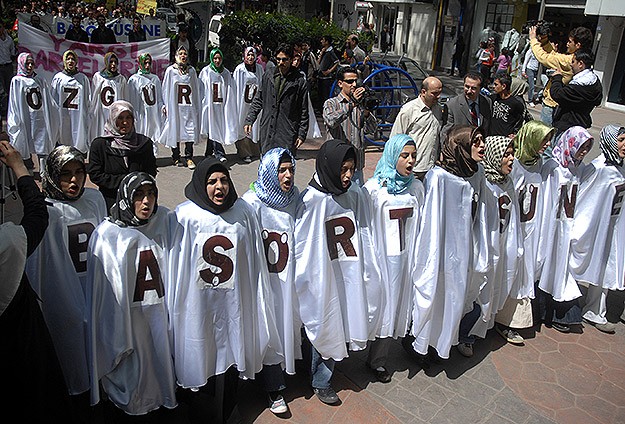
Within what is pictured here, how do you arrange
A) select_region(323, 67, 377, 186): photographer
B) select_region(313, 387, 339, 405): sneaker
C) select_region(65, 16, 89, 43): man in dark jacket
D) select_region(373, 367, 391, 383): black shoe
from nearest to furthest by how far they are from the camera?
1. select_region(313, 387, 339, 405): sneaker
2. select_region(373, 367, 391, 383): black shoe
3. select_region(323, 67, 377, 186): photographer
4. select_region(65, 16, 89, 43): man in dark jacket

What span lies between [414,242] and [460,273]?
431mm

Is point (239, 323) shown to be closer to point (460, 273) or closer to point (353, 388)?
point (353, 388)

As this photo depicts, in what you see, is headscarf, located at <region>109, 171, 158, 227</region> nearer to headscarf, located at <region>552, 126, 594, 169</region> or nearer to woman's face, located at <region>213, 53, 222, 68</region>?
headscarf, located at <region>552, 126, 594, 169</region>

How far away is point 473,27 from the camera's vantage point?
76.5 feet

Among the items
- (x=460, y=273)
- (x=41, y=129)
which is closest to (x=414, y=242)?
(x=460, y=273)

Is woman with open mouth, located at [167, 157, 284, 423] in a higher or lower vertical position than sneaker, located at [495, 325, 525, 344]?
higher

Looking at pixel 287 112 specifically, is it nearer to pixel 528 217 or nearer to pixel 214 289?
pixel 528 217

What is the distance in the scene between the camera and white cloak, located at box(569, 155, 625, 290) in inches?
199

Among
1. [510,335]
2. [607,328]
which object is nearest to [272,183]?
[510,335]

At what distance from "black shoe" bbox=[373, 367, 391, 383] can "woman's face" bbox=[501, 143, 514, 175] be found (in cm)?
180

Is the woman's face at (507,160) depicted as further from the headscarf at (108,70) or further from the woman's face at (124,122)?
the headscarf at (108,70)

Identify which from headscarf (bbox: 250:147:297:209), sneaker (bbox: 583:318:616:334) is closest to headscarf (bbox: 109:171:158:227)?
headscarf (bbox: 250:147:297:209)

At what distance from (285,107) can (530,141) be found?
11.8ft

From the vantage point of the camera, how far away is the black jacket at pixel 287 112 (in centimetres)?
744
